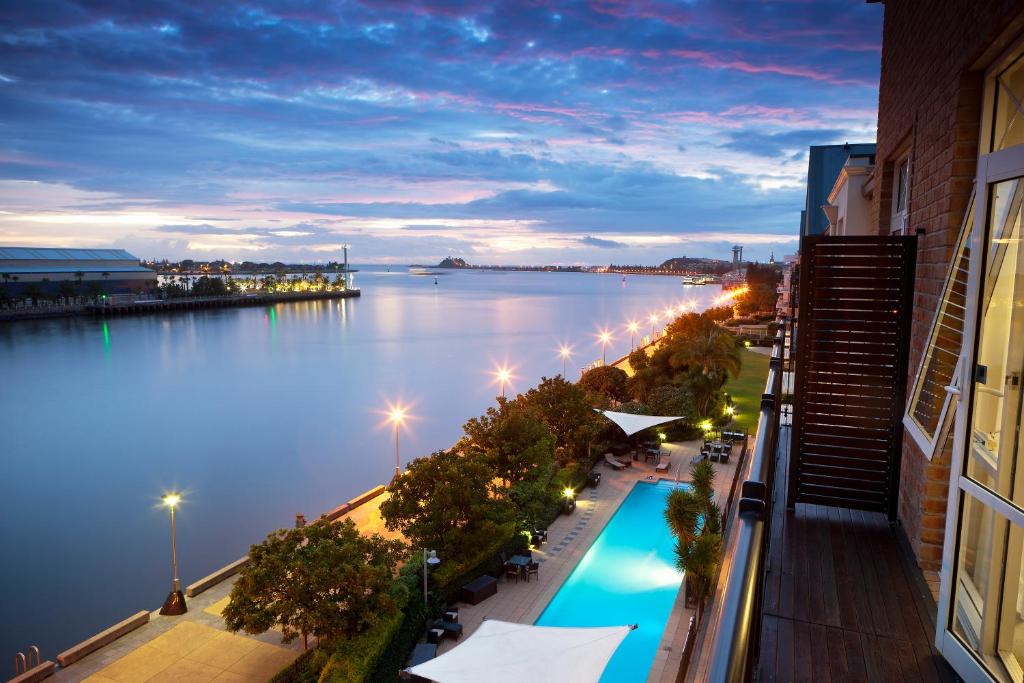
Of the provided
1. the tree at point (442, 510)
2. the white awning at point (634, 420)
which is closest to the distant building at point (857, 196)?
the tree at point (442, 510)

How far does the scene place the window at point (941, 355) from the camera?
3680mm

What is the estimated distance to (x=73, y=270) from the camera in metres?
105

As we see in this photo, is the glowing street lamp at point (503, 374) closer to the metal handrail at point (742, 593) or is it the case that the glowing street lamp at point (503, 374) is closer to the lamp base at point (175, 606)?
the lamp base at point (175, 606)

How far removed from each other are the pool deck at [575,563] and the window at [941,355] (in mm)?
10733

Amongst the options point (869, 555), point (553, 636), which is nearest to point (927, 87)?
point (869, 555)

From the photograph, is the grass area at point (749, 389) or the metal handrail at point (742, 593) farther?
the grass area at point (749, 389)

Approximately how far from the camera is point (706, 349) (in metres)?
32.6

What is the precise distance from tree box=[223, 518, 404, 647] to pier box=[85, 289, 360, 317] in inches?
4065

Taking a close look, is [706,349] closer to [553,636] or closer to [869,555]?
[553,636]

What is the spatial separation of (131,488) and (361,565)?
23.5 meters

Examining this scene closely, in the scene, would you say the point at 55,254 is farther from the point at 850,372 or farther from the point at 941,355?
the point at 941,355

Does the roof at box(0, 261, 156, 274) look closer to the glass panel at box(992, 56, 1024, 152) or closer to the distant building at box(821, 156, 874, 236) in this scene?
the distant building at box(821, 156, 874, 236)

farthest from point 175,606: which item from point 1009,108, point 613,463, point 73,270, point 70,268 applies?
point 70,268

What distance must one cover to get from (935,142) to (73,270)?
4963 inches
